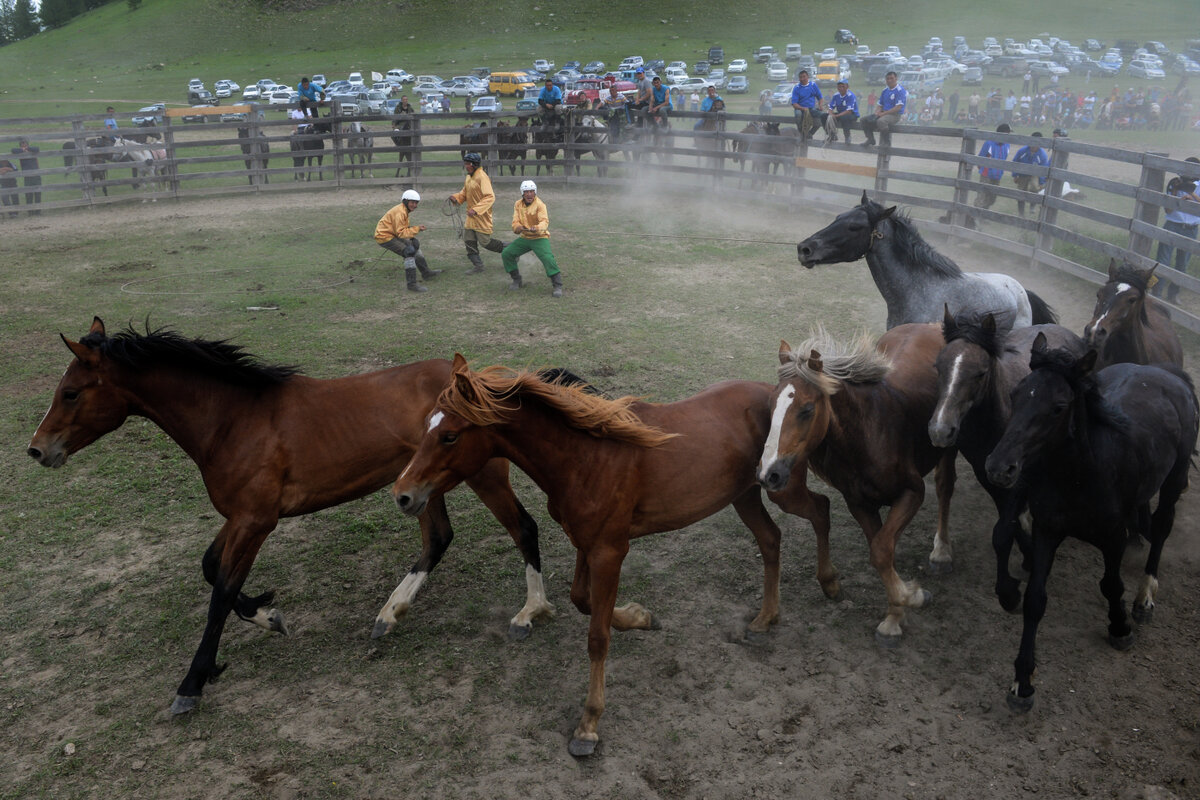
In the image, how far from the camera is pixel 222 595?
4.12m

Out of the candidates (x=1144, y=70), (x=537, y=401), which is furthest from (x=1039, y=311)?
(x=1144, y=70)

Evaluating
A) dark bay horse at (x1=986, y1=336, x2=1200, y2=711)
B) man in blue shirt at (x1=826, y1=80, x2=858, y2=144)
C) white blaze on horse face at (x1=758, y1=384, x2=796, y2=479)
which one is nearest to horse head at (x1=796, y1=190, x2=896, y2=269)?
dark bay horse at (x1=986, y1=336, x2=1200, y2=711)

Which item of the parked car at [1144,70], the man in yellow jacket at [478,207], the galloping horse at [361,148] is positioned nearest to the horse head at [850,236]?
the man in yellow jacket at [478,207]

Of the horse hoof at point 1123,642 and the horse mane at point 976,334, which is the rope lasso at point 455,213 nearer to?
the horse mane at point 976,334

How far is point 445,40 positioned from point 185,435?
64.0m

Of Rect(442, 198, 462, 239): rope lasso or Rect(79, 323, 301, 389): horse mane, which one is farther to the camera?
Rect(442, 198, 462, 239): rope lasso

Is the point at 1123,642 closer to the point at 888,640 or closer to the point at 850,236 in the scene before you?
the point at 888,640

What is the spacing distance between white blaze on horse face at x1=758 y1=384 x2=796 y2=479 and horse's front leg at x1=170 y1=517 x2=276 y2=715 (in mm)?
2517

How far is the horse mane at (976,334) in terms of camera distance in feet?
14.6

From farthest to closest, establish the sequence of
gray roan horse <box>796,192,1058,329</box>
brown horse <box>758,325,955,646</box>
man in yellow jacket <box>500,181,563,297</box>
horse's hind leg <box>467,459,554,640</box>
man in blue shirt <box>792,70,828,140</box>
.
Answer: man in blue shirt <box>792,70,828,140</box> < man in yellow jacket <box>500,181,563,297</box> < gray roan horse <box>796,192,1058,329</box> < horse's hind leg <box>467,459,554,640</box> < brown horse <box>758,325,955,646</box>

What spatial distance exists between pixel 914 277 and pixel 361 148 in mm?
15252

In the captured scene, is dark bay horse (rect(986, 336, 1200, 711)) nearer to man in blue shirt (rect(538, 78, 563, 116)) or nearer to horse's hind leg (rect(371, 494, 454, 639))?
horse's hind leg (rect(371, 494, 454, 639))

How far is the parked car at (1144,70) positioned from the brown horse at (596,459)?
161 feet

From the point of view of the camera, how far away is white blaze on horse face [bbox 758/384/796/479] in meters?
3.88
